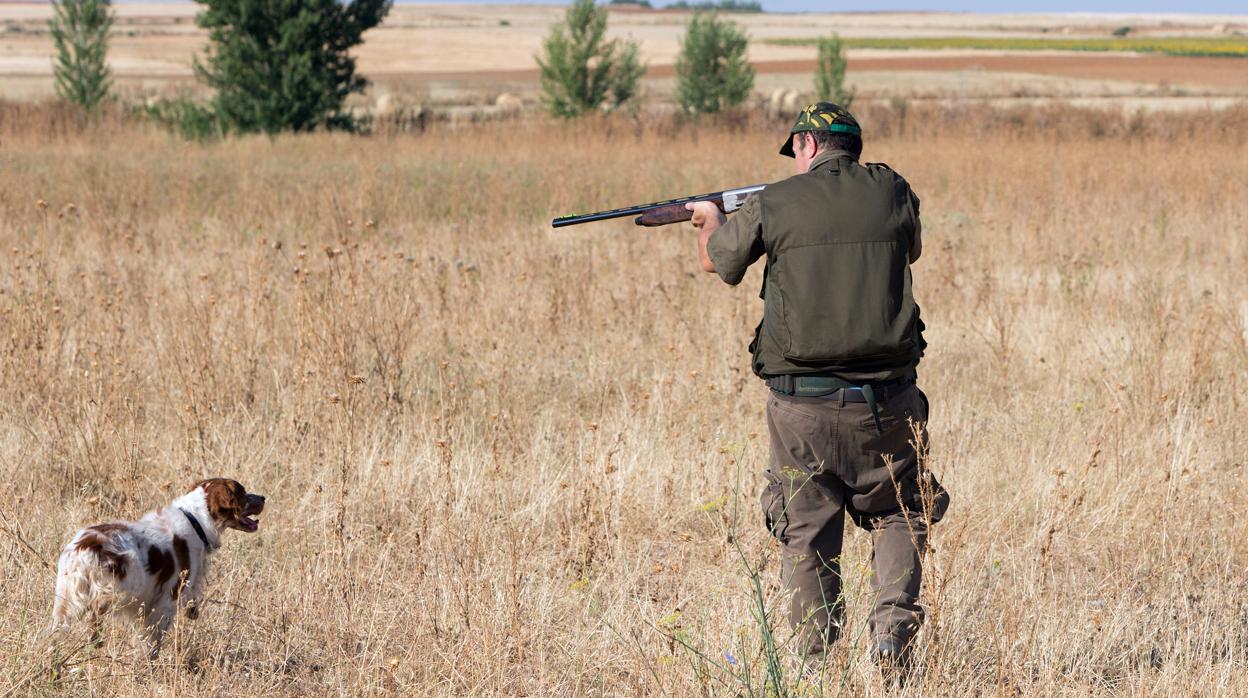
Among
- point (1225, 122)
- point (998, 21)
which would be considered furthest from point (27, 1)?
point (1225, 122)

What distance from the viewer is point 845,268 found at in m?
3.16

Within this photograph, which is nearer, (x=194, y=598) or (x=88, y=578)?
(x=88, y=578)

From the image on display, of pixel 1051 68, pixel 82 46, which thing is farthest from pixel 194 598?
pixel 1051 68

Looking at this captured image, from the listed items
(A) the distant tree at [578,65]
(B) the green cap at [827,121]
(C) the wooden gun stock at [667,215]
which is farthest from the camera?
(A) the distant tree at [578,65]

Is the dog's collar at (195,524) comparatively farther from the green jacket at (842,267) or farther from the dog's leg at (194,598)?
the green jacket at (842,267)

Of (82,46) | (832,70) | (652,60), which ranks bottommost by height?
(832,70)

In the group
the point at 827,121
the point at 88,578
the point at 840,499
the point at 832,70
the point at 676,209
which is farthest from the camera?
the point at 832,70

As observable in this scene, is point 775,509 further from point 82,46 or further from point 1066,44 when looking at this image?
point 1066,44

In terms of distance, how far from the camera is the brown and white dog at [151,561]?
304cm

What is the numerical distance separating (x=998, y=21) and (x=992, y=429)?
159 metres

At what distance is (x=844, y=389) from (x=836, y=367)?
0.25 ft

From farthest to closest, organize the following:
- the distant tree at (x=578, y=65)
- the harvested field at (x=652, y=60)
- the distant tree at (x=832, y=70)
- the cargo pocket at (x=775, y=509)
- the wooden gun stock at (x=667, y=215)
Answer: the harvested field at (x=652, y=60) < the distant tree at (x=832, y=70) < the distant tree at (x=578, y=65) < the wooden gun stock at (x=667, y=215) < the cargo pocket at (x=775, y=509)

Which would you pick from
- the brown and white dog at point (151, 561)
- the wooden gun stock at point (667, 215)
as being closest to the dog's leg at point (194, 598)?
the brown and white dog at point (151, 561)

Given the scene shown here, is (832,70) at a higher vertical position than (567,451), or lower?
higher
